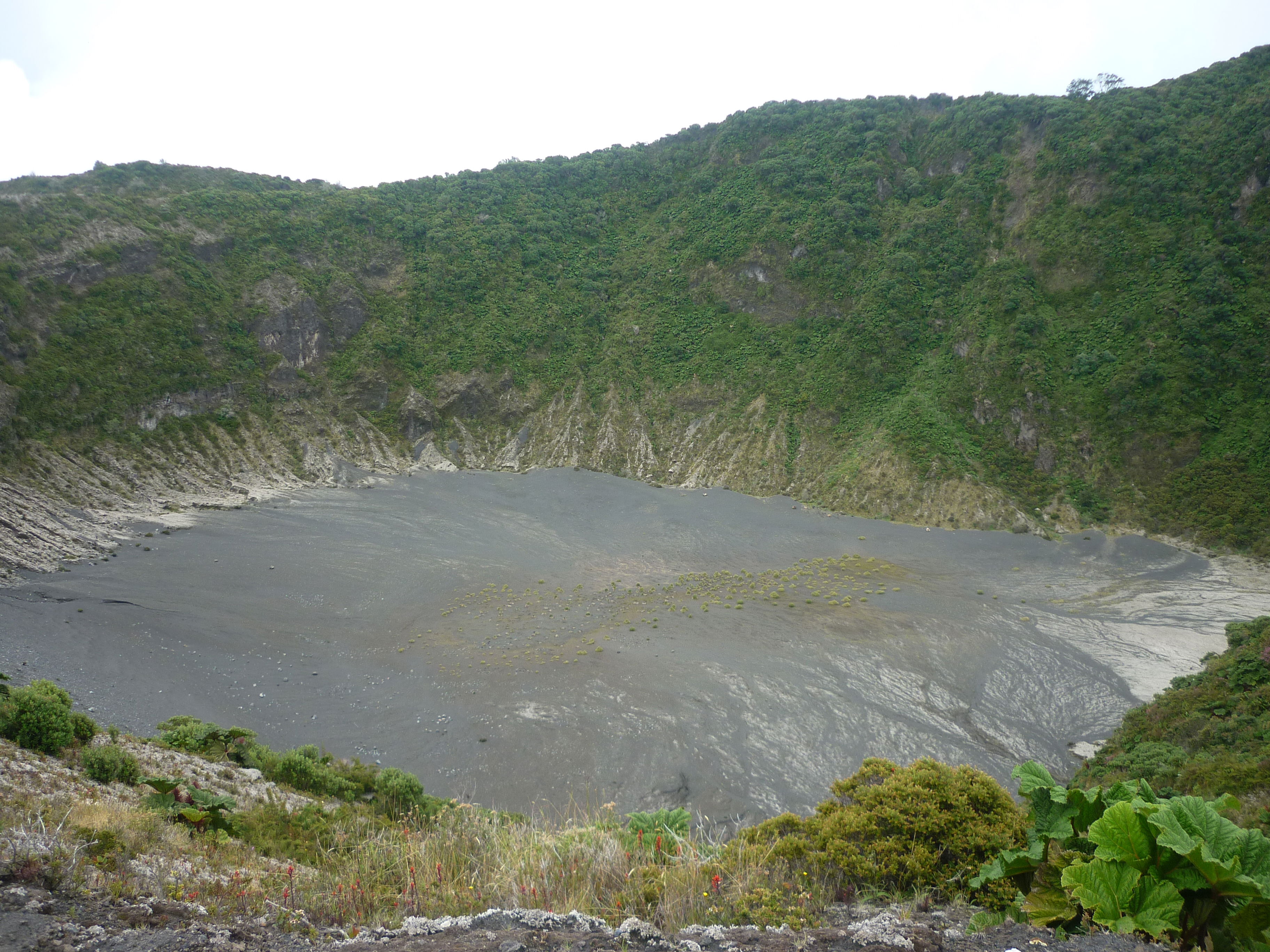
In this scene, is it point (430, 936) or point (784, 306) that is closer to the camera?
point (430, 936)

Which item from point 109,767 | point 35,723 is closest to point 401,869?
point 109,767

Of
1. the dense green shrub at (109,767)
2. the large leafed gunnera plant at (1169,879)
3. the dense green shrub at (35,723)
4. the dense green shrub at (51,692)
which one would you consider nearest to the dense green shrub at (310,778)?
the dense green shrub at (109,767)

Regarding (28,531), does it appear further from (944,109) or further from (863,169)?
(944,109)

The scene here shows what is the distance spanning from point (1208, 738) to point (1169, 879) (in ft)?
47.1

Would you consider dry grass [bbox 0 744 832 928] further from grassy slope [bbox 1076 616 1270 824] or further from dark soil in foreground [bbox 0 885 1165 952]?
grassy slope [bbox 1076 616 1270 824]

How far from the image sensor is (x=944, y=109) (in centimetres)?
6869

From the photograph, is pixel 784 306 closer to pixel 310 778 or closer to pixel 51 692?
pixel 310 778

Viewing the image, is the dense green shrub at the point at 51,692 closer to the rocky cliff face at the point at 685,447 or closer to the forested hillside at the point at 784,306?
the forested hillside at the point at 784,306

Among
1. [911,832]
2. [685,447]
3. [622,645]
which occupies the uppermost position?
[685,447]

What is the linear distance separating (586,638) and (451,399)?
36.5 metres

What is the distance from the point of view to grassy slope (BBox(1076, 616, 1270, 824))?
10898 mm

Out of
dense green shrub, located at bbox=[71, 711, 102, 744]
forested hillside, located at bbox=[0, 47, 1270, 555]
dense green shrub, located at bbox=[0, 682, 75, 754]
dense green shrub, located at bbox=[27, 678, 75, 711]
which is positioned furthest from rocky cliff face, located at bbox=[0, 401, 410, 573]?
dense green shrub, located at bbox=[0, 682, 75, 754]

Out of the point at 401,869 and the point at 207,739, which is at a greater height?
the point at 401,869

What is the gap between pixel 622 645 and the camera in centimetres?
2672
